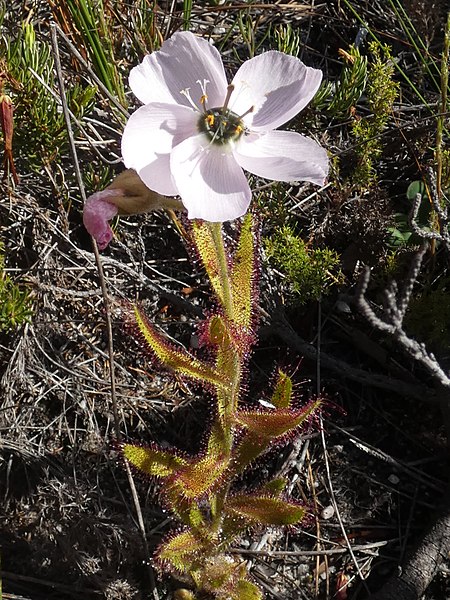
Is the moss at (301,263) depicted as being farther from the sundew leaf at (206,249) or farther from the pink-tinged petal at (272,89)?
the pink-tinged petal at (272,89)

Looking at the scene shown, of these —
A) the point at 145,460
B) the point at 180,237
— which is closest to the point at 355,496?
the point at 145,460

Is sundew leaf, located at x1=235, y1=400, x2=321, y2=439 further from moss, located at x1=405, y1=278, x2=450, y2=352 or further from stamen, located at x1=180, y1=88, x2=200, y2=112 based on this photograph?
stamen, located at x1=180, y1=88, x2=200, y2=112

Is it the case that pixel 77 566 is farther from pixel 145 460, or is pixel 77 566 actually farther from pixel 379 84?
pixel 379 84

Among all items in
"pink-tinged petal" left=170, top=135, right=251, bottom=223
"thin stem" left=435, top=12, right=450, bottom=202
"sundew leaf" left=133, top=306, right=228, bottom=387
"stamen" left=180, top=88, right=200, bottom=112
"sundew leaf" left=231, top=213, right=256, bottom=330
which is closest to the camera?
"pink-tinged petal" left=170, top=135, right=251, bottom=223

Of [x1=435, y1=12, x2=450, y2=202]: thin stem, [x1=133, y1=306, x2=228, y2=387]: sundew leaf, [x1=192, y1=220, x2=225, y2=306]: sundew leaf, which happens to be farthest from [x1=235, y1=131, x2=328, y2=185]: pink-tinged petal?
[x1=435, y1=12, x2=450, y2=202]: thin stem

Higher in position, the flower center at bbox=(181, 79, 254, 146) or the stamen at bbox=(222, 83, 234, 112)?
the stamen at bbox=(222, 83, 234, 112)

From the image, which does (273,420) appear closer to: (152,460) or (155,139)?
(152,460)

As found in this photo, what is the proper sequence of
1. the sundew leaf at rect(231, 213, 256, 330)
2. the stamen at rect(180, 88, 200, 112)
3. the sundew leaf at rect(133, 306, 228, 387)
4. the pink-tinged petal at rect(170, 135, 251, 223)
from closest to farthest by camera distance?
the pink-tinged petal at rect(170, 135, 251, 223) → the stamen at rect(180, 88, 200, 112) → the sundew leaf at rect(133, 306, 228, 387) → the sundew leaf at rect(231, 213, 256, 330)
